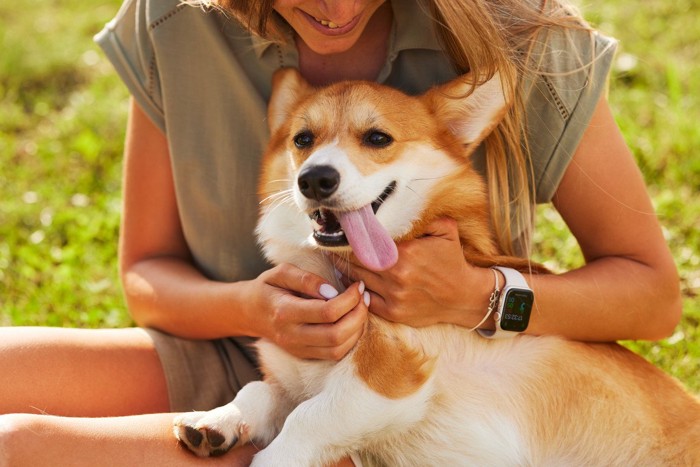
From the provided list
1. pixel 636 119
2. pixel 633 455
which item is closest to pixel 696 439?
pixel 633 455

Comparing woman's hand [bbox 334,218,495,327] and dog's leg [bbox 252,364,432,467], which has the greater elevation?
woman's hand [bbox 334,218,495,327]

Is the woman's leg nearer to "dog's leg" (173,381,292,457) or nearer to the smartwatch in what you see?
"dog's leg" (173,381,292,457)

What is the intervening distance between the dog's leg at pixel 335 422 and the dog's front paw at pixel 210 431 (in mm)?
106

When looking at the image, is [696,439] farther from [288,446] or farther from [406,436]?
[288,446]

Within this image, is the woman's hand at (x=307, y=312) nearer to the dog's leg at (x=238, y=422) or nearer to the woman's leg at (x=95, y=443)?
the dog's leg at (x=238, y=422)

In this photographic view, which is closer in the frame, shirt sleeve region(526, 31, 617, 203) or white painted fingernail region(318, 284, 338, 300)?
white painted fingernail region(318, 284, 338, 300)

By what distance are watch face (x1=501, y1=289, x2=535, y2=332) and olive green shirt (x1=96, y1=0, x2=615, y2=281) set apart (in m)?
0.37

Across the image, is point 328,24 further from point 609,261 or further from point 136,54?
point 609,261

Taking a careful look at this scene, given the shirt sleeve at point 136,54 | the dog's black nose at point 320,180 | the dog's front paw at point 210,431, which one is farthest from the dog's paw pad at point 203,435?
the shirt sleeve at point 136,54

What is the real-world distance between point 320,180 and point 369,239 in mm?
186

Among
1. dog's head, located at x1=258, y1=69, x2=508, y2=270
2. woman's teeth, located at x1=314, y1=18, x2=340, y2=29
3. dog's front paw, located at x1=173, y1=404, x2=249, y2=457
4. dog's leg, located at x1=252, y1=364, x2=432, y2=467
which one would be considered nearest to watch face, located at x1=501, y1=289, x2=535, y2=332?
dog's head, located at x1=258, y1=69, x2=508, y2=270

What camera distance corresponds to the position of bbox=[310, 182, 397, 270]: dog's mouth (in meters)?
2.07

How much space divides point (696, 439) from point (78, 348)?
5.38 ft

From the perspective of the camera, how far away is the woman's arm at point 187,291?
210cm
